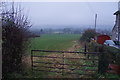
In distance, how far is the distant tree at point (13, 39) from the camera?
4823 millimetres

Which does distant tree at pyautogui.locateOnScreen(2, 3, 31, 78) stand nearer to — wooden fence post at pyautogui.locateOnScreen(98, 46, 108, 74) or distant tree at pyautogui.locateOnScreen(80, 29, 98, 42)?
wooden fence post at pyautogui.locateOnScreen(98, 46, 108, 74)

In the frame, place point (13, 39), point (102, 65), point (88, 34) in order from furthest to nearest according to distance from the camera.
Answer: point (88, 34)
point (102, 65)
point (13, 39)

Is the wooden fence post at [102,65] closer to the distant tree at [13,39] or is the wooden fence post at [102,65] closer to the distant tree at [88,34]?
the distant tree at [13,39]

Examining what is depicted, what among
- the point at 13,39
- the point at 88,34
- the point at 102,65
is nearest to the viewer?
the point at 13,39

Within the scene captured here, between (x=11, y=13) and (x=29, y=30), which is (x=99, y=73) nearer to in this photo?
(x=29, y=30)

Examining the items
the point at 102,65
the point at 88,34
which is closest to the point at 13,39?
the point at 102,65

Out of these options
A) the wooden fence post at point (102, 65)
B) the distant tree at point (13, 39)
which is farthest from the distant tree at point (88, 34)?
the distant tree at point (13, 39)

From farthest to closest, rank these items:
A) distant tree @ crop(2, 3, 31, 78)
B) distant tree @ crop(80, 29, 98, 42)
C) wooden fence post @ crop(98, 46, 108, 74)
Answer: distant tree @ crop(80, 29, 98, 42), wooden fence post @ crop(98, 46, 108, 74), distant tree @ crop(2, 3, 31, 78)

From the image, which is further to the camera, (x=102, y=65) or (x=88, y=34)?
(x=88, y=34)

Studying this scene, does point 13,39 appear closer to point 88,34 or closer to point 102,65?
point 102,65

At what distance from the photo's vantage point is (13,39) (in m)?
5.07

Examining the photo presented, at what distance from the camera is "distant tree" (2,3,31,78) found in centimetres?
482

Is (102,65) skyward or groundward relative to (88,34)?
groundward

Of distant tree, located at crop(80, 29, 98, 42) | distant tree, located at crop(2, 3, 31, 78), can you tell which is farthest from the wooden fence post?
distant tree, located at crop(80, 29, 98, 42)
